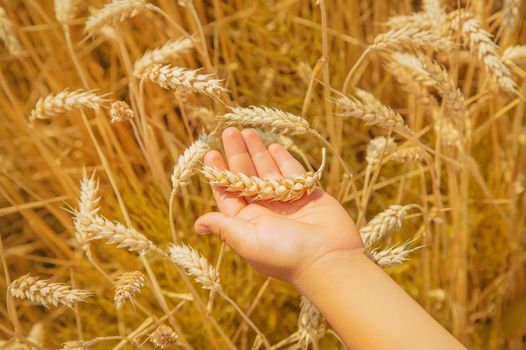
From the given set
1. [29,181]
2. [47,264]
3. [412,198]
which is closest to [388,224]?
[412,198]

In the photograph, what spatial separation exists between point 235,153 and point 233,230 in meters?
0.15

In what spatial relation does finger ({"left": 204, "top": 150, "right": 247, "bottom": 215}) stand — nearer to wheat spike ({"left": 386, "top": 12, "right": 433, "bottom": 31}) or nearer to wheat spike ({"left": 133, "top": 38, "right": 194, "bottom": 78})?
wheat spike ({"left": 133, "top": 38, "right": 194, "bottom": 78})

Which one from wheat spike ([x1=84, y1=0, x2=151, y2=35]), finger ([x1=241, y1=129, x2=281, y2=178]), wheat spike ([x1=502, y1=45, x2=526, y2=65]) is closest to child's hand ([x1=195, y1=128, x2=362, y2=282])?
finger ([x1=241, y1=129, x2=281, y2=178])

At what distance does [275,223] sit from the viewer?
682mm

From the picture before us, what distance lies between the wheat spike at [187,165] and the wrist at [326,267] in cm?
19

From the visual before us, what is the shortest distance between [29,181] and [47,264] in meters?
0.27

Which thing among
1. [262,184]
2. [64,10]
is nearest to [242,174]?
[262,184]

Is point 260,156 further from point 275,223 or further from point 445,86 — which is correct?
point 445,86

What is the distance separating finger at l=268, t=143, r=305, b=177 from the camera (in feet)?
2.58

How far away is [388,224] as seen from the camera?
740mm

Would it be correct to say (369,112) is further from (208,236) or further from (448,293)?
(208,236)

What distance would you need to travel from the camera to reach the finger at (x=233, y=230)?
0.68 meters

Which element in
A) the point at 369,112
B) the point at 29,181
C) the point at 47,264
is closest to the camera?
the point at 369,112

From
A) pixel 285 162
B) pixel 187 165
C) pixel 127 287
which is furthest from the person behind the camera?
pixel 285 162
